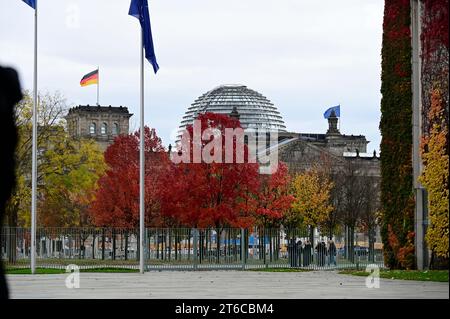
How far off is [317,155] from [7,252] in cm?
8088

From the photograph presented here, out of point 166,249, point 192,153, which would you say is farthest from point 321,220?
point 166,249

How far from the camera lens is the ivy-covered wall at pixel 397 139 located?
39375 millimetres

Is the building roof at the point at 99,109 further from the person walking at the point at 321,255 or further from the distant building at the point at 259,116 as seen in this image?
the person walking at the point at 321,255

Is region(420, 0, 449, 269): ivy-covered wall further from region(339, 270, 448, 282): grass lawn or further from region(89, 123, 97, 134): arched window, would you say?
region(89, 123, 97, 134): arched window

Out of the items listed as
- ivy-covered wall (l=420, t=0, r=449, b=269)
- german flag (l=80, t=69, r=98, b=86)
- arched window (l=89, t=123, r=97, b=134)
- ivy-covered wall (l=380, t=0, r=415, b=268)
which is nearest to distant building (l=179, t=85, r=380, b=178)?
arched window (l=89, t=123, r=97, b=134)

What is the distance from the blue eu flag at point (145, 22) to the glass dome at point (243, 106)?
140285 mm

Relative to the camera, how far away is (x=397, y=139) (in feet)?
132

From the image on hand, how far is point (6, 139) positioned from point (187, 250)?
49.8 m

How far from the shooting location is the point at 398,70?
4028 cm

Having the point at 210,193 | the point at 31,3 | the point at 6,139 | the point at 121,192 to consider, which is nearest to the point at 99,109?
the point at 121,192

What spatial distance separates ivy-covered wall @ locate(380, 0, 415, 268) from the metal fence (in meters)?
12.8

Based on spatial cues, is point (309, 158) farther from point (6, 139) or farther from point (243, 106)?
point (6, 139)

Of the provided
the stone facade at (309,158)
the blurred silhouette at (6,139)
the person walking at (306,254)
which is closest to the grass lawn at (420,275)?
the person walking at (306,254)

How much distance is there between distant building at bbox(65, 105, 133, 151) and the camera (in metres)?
154
